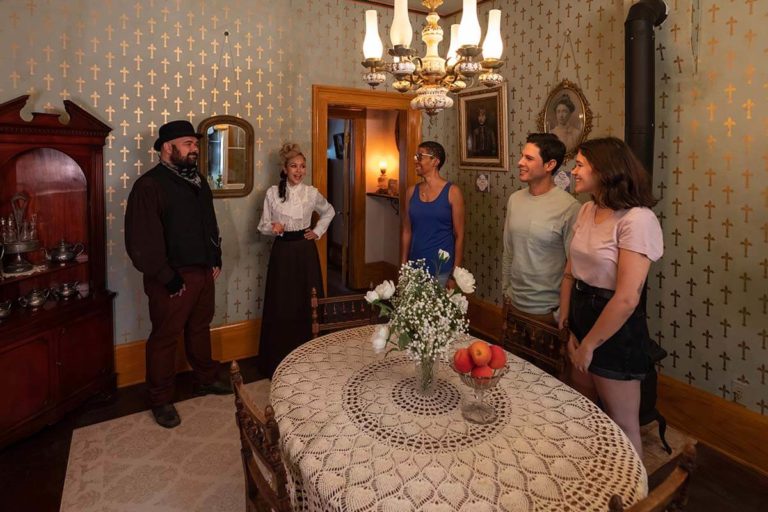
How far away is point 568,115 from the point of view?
11.9 feet

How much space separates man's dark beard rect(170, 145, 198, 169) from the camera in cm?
312

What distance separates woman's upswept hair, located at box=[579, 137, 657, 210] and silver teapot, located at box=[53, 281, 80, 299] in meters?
3.11

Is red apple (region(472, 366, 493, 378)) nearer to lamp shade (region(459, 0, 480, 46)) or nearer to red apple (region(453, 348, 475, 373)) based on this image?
red apple (region(453, 348, 475, 373))

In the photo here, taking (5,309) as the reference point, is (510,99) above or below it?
above

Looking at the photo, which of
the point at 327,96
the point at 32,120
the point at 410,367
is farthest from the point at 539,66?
the point at 32,120

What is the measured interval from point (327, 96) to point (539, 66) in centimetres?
173

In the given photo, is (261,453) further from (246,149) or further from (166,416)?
(246,149)

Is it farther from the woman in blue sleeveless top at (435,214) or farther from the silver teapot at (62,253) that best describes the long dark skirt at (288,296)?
the silver teapot at (62,253)

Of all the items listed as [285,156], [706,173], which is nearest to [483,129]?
[285,156]

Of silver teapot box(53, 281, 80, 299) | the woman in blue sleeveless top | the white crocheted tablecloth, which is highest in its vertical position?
the woman in blue sleeveless top

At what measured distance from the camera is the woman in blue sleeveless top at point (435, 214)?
3400mm

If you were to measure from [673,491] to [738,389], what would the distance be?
2.19 meters

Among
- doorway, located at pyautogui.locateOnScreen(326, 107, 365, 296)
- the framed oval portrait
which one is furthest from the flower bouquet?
doorway, located at pyautogui.locateOnScreen(326, 107, 365, 296)

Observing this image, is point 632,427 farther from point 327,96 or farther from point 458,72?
point 327,96
